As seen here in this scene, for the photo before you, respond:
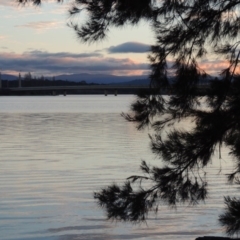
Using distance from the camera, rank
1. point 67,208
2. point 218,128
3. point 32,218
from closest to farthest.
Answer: point 218,128 < point 32,218 < point 67,208

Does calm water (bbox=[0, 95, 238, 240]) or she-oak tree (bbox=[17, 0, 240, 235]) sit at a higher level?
she-oak tree (bbox=[17, 0, 240, 235])

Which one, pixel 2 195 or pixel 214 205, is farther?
pixel 2 195

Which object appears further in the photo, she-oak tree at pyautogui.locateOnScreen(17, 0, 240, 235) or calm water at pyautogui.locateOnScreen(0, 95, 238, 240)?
calm water at pyautogui.locateOnScreen(0, 95, 238, 240)

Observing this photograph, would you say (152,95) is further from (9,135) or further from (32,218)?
(9,135)

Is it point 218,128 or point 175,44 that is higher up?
point 175,44

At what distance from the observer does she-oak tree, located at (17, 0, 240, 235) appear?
5.50m

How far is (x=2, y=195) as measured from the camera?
13.2 m

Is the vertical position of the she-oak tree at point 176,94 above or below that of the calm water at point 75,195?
above

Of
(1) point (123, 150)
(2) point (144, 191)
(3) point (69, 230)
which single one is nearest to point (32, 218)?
(3) point (69, 230)

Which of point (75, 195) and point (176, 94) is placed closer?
point (176, 94)

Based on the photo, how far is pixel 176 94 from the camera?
5535 mm

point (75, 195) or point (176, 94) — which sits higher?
point (176, 94)

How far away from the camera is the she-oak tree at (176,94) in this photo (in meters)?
5.50

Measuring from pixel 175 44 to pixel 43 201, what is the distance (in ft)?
24.1
